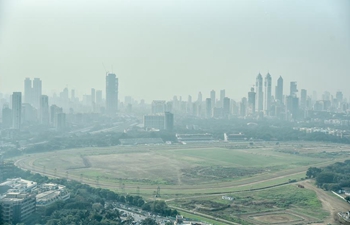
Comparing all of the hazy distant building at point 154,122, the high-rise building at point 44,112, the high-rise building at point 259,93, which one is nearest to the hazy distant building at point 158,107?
the hazy distant building at point 154,122

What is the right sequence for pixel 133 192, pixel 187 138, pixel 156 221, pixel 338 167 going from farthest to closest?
pixel 187 138, pixel 338 167, pixel 133 192, pixel 156 221

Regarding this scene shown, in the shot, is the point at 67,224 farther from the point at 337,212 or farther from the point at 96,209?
the point at 337,212

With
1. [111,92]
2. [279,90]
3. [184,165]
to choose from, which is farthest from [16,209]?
[279,90]

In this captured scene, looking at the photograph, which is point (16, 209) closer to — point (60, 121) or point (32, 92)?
point (60, 121)

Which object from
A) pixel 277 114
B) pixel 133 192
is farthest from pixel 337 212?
pixel 277 114

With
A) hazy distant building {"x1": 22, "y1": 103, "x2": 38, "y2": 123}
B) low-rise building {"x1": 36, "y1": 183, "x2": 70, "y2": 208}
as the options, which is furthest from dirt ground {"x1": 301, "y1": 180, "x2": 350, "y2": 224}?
hazy distant building {"x1": 22, "y1": 103, "x2": 38, "y2": 123}

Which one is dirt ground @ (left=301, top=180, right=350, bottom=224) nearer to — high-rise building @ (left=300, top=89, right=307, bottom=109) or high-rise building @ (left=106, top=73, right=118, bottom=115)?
high-rise building @ (left=106, top=73, right=118, bottom=115)
